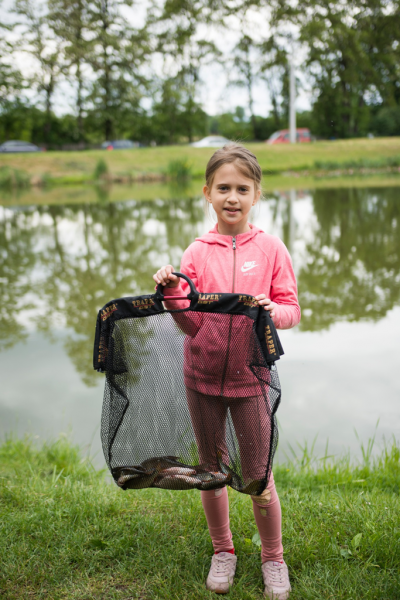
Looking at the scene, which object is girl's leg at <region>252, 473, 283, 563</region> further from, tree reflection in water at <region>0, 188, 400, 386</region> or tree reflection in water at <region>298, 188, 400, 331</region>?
tree reflection in water at <region>298, 188, 400, 331</region>

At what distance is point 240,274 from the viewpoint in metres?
1.95

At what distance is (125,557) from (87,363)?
7.72ft

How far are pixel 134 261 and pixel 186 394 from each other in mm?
5735

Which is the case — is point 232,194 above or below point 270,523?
above

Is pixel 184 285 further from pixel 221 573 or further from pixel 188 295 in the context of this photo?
pixel 221 573

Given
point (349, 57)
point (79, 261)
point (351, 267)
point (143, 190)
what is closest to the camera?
point (351, 267)

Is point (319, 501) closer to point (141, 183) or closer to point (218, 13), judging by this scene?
point (141, 183)

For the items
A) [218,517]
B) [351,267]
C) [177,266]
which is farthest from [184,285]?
[351,267]

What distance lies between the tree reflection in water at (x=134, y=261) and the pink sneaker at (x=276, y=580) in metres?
2.32

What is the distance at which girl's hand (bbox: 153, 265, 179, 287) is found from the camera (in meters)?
1.82

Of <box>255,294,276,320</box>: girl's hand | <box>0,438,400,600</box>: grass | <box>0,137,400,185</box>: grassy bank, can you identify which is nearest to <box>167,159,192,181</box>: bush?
<box>0,137,400,185</box>: grassy bank

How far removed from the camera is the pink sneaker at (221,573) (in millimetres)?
1939

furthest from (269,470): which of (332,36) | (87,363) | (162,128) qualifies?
(162,128)

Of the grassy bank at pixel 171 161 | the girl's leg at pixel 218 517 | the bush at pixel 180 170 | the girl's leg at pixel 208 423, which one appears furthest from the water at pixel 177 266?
the grassy bank at pixel 171 161
